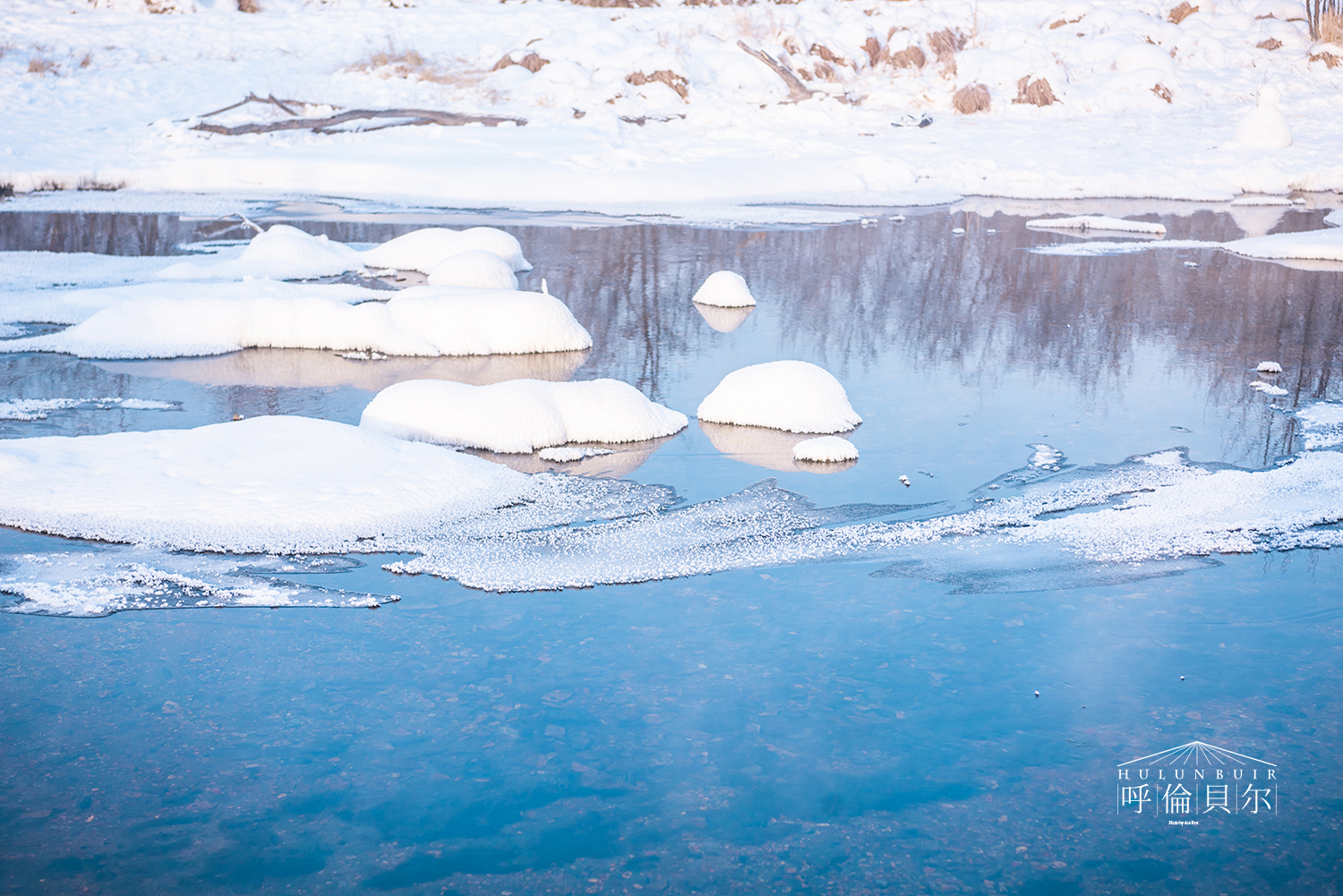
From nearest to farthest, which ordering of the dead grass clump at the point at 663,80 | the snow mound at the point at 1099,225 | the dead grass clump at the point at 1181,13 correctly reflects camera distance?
the snow mound at the point at 1099,225 < the dead grass clump at the point at 663,80 < the dead grass clump at the point at 1181,13

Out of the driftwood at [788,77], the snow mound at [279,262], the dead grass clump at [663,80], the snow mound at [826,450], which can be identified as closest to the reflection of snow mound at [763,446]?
the snow mound at [826,450]

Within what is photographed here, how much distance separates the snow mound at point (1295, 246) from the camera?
12.7 meters

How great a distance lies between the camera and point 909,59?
25.2m

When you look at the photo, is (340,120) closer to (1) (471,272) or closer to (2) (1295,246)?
(1) (471,272)

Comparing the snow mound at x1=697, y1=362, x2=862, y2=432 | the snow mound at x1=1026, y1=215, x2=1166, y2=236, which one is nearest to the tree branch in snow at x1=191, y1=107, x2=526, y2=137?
the snow mound at x1=1026, y1=215, x2=1166, y2=236

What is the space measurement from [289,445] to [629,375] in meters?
2.79

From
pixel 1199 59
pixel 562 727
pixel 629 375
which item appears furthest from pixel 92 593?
pixel 1199 59

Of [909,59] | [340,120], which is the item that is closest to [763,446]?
[340,120]

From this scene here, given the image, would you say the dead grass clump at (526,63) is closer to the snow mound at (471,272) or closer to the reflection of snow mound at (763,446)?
the snow mound at (471,272)

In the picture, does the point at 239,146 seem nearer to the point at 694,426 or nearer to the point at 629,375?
the point at 629,375

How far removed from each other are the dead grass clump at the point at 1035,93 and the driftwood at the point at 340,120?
32.9 ft

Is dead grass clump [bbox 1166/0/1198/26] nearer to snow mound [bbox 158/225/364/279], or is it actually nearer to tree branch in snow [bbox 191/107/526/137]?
tree branch in snow [bbox 191/107/526/137]

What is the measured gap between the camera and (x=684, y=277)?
11172 millimetres

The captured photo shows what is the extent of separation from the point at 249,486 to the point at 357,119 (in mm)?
16120
